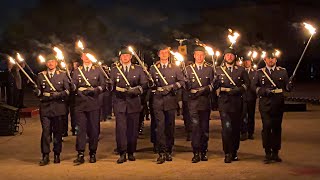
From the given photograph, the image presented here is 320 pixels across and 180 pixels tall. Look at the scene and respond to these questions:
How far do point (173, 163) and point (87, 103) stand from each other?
2.11 metres

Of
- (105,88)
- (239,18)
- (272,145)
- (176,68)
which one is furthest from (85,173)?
(239,18)

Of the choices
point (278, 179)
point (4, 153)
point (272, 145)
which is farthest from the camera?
point (4, 153)

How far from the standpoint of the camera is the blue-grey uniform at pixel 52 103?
11.2 m

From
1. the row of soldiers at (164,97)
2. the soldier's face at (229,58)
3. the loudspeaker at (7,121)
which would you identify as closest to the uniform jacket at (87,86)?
the row of soldiers at (164,97)

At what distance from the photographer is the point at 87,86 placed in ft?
37.6

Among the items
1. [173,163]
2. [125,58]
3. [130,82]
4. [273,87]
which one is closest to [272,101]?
[273,87]

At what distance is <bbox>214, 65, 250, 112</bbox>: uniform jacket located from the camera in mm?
11172

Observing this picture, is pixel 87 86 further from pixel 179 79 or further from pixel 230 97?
pixel 230 97

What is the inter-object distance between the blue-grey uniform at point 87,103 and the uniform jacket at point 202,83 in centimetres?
179

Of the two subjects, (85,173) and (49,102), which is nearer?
(85,173)

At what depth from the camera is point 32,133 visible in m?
16.7

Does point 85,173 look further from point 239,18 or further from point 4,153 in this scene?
point 239,18

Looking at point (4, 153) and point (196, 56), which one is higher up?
point (196, 56)

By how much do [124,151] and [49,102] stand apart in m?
1.80
